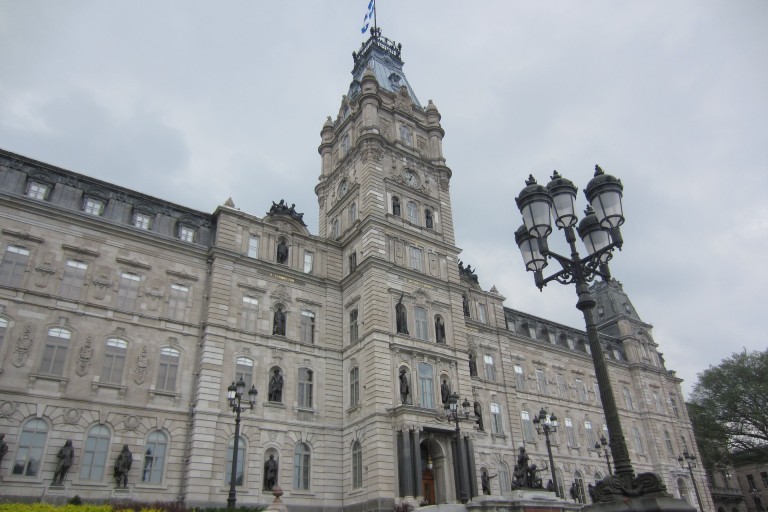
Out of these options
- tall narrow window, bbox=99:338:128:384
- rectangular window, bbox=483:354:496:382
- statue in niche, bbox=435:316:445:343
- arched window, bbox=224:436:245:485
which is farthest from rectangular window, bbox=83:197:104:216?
rectangular window, bbox=483:354:496:382

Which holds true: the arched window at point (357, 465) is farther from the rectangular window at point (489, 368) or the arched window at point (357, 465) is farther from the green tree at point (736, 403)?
the green tree at point (736, 403)

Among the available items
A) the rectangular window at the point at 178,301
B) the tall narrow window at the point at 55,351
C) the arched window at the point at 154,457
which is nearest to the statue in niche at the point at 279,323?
the rectangular window at the point at 178,301

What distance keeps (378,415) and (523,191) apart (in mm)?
21570

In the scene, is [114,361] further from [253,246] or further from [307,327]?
[307,327]

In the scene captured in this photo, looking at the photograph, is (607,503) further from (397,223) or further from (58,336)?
(397,223)

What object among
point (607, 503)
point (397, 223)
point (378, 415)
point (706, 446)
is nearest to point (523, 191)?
point (607, 503)

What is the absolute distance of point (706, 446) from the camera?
61875mm

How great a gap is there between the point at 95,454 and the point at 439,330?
69.7 feet

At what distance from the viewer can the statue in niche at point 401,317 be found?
35.7 m

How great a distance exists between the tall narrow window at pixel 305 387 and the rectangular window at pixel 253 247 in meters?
7.90

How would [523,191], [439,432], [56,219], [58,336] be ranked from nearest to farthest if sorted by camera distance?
[523,191], [58,336], [56,219], [439,432]

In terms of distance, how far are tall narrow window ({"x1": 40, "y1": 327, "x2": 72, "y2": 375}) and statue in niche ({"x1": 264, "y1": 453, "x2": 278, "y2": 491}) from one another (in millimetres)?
11384

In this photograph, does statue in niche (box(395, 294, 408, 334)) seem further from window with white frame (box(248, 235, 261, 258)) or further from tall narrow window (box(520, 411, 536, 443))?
tall narrow window (box(520, 411, 536, 443))

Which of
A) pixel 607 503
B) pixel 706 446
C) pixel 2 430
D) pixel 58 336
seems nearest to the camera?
pixel 607 503
